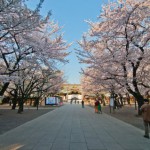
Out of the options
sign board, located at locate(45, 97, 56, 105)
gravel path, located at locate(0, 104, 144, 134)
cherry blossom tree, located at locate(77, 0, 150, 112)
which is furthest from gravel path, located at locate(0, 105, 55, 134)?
sign board, located at locate(45, 97, 56, 105)

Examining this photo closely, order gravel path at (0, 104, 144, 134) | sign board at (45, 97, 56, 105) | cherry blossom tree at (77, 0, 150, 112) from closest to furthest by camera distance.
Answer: gravel path at (0, 104, 144, 134) → cherry blossom tree at (77, 0, 150, 112) → sign board at (45, 97, 56, 105)

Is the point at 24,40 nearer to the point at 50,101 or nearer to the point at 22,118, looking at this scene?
the point at 22,118

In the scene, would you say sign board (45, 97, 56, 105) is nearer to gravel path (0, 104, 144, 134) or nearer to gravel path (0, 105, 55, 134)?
gravel path (0, 104, 144, 134)

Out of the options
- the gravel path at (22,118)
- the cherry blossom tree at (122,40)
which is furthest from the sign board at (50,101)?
the cherry blossom tree at (122,40)

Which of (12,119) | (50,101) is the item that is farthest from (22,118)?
(50,101)

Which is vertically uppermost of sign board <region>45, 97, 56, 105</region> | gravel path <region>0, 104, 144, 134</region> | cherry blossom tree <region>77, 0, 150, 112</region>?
cherry blossom tree <region>77, 0, 150, 112</region>

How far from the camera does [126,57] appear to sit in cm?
2211

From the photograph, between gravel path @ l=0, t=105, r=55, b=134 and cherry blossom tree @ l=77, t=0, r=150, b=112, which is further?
cherry blossom tree @ l=77, t=0, r=150, b=112

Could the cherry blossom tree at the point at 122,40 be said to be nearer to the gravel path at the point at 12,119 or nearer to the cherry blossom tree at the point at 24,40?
the cherry blossom tree at the point at 24,40

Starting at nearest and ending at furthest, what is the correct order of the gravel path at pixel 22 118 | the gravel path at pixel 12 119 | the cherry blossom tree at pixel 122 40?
the gravel path at pixel 12 119 < the gravel path at pixel 22 118 < the cherry blossom tree at pixel 122 40

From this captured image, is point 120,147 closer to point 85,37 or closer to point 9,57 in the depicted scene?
point 9,57

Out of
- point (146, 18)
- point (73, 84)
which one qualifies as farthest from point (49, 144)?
point (73, 84)

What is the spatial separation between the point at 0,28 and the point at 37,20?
5.85 feet

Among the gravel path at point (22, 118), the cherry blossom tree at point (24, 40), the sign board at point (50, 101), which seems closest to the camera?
the cherry blossom tree at point (24, 40)
